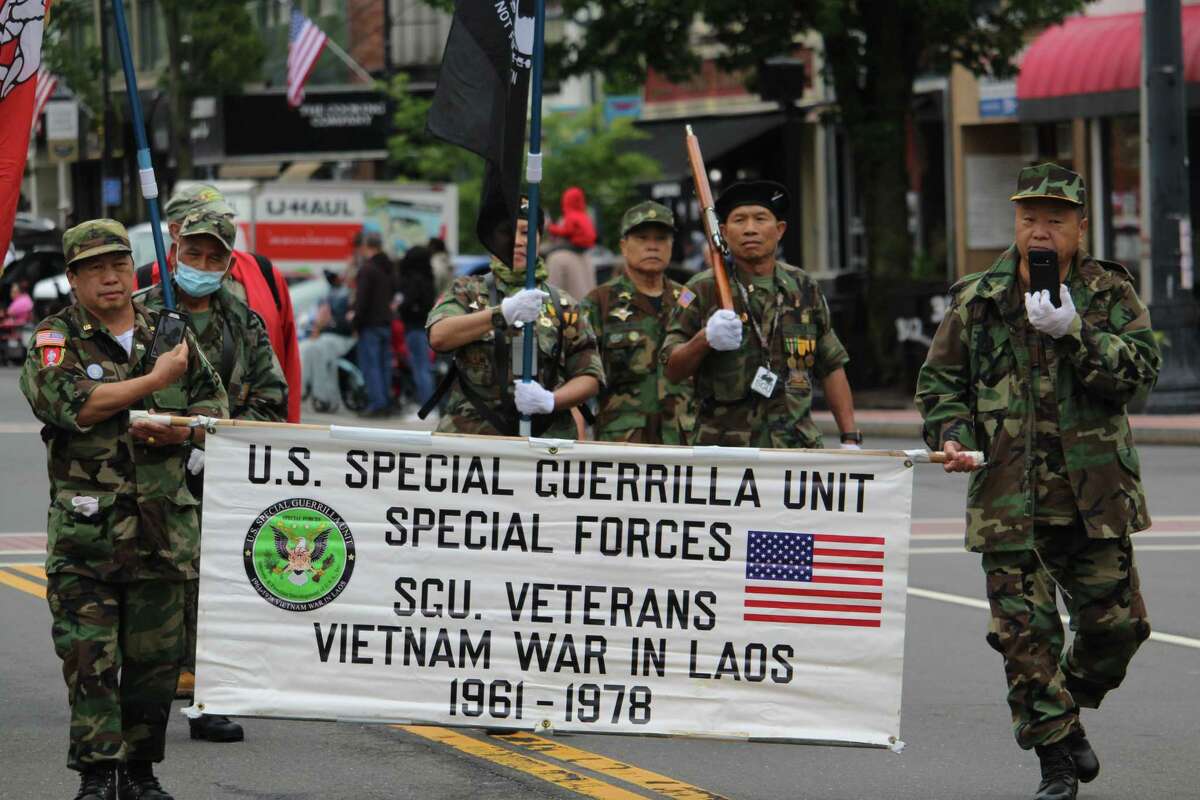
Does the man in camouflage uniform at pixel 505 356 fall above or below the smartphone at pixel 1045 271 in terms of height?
below

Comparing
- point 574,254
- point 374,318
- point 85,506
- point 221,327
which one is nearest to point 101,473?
point 85,506

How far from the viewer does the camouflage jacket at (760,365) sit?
842 cm

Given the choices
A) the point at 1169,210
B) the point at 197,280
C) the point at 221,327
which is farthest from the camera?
the point at 1169,210

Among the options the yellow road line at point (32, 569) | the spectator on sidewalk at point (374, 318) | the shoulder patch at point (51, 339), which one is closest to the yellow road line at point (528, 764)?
the shoulder patch at point (51, 339)

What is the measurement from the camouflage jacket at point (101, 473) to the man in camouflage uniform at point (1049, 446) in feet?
7.51

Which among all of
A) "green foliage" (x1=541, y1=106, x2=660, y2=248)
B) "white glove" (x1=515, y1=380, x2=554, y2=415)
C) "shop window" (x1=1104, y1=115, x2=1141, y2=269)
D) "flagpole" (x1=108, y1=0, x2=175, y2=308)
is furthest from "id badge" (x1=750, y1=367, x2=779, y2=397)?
"green foliage" (x1=541, y1=106, x2=660, y2=248)

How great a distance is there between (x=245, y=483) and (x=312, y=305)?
21406 mm

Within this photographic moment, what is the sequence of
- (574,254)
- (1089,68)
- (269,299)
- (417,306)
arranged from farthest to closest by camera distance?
(1089,68)
(417,306)
(574,254)
(269,299)

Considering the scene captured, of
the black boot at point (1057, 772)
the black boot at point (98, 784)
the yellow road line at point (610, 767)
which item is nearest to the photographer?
the black boot at point (98, 784)

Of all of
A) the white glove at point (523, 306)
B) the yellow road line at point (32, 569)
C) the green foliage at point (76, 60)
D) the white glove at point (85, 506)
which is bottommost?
the yellow road line at point (32, 569)

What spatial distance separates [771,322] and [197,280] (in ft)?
7.12

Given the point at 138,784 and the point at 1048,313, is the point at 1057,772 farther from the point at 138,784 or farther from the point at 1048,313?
the point at 138,784

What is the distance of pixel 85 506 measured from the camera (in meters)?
6.35

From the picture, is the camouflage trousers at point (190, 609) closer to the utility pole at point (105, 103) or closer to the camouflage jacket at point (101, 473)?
the camouflage jacket at point (101, 473)
